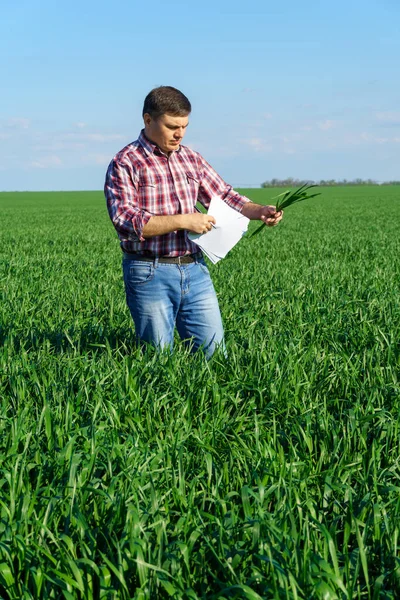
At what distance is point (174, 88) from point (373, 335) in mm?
2466

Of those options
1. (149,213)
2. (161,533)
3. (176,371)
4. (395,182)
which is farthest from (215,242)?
(395,182)

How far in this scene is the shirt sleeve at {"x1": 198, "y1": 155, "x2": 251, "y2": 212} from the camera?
4.49 metres

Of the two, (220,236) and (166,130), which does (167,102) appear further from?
(220,236)

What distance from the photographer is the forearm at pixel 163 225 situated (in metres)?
3.91

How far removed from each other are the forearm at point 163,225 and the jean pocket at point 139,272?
32cm

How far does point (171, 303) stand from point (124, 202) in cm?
76

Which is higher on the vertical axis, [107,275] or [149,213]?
[149,213]

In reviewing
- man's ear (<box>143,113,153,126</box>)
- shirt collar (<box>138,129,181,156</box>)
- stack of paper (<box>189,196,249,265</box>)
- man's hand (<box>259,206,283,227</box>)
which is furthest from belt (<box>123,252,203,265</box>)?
man's ear (<box>143,113,153,126</box>)

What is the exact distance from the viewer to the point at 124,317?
6.41 meters

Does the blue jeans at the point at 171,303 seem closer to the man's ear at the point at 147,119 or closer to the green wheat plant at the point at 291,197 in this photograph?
the green wheat plant at the point at 291,197

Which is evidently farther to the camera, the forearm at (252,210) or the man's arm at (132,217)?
the forearm at (252,210)

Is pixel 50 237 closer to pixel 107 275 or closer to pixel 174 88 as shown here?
pixel 107 275

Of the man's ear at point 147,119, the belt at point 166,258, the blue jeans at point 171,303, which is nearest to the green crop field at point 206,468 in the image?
the blue jeans at point 171,303

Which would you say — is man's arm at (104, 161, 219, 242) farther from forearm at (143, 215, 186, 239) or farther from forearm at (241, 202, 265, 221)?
forearm at (241, 202, 265, 221)
